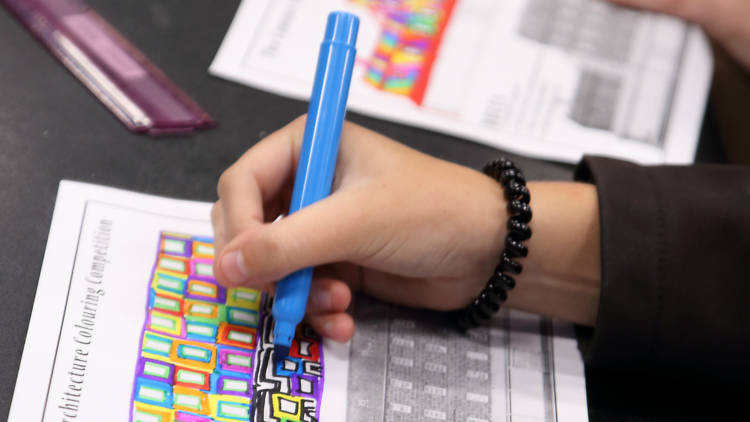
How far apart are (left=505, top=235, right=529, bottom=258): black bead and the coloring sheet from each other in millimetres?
68

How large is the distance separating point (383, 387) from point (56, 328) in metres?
0.23

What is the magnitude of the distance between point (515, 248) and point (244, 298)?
0.21m

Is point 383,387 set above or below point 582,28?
below

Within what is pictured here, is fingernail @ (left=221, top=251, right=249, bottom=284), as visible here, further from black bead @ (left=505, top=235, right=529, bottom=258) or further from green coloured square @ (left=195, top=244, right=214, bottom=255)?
black bead @ (left=505, top=235, right=529, bottom=258)

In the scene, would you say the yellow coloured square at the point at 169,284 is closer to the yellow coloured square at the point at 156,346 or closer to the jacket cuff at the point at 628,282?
the yellow coloured square at the point at 156,346

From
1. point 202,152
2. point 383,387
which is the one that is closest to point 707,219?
point 383,387

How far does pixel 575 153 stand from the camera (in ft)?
2.19

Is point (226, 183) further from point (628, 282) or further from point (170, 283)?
point (628, 282)

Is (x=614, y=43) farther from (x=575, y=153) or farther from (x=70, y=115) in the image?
(x=70, y=115)

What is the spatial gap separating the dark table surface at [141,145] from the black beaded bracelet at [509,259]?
10cm

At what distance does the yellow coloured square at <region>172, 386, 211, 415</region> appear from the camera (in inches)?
17.7

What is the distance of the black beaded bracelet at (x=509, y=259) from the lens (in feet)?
1.70

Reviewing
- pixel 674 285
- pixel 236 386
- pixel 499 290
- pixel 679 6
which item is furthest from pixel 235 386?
pixel 679 6

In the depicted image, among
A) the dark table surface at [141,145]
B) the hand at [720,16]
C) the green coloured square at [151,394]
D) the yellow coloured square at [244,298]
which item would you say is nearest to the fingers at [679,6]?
the hand at [720,16]
